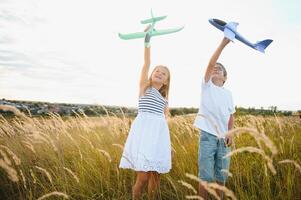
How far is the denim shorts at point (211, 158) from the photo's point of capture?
130 inches

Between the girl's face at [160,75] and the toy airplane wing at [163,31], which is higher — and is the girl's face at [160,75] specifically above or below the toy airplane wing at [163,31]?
below

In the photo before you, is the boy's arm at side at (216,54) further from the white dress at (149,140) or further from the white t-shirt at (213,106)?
the white dress at (149,140)

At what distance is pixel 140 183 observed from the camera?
3.41 meters

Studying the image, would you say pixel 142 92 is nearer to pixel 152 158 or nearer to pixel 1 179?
pixel 152 158

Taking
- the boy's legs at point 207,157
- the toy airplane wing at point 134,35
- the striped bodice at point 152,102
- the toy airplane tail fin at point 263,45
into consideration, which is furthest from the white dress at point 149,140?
the toy airplane tail fin at point 263,45

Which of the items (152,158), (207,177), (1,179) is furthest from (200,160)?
(1,179)

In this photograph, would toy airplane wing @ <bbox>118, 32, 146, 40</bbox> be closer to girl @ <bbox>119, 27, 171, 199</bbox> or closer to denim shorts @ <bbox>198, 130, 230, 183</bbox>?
girl @ <bbox>119, 27, 171, 199</bbox>

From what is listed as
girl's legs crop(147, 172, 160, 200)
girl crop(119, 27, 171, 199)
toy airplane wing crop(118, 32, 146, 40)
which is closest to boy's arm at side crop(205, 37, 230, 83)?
girl crop(119, 27, 171, 199)

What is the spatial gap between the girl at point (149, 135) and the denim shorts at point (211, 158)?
14.8 inches

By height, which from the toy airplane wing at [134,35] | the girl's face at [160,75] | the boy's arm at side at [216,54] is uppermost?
the toy airplane wing at [134,35]

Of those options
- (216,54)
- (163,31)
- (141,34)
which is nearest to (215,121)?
(216,54)

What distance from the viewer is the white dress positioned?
11.1ft

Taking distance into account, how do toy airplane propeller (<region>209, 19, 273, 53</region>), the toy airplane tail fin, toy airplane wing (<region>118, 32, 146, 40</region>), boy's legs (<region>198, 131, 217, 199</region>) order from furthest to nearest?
toy airplane wing (<region>118, 32, 146, 40</region>), the toy airplane tail fin, boy's legs (<region>198, 131, 217, 199</region>), toy airplane propeller (<region>209, 19, 273, 53</region>)

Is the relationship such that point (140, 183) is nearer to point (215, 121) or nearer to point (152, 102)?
point (152, 102)
